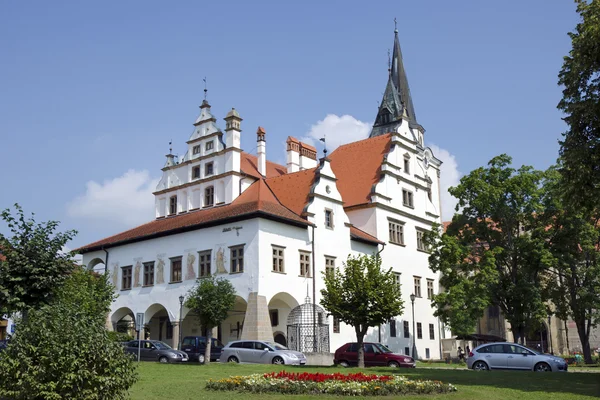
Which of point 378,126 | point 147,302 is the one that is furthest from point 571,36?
point 378,126

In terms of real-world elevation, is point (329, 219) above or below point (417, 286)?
above

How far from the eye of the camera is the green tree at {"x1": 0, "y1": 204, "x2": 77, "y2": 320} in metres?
23.3

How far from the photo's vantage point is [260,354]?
30172 mm

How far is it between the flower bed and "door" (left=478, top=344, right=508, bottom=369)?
11.4m

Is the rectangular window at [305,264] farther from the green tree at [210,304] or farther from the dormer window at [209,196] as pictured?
the dormer window at [209,196]

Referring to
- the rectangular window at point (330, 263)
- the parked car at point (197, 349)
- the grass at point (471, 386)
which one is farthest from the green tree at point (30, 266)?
the rectangular window at point (330, 263)

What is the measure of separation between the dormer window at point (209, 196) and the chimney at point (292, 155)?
9464mm

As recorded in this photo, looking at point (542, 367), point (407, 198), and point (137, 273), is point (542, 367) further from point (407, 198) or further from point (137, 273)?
point (137, 273)

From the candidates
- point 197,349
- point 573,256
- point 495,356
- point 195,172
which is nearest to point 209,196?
point 195,172

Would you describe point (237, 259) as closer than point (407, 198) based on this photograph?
Yes

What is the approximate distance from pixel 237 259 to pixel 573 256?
20.4m

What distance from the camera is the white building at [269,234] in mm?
38000

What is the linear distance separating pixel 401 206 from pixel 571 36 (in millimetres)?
26863

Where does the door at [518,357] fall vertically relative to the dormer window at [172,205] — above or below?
below
